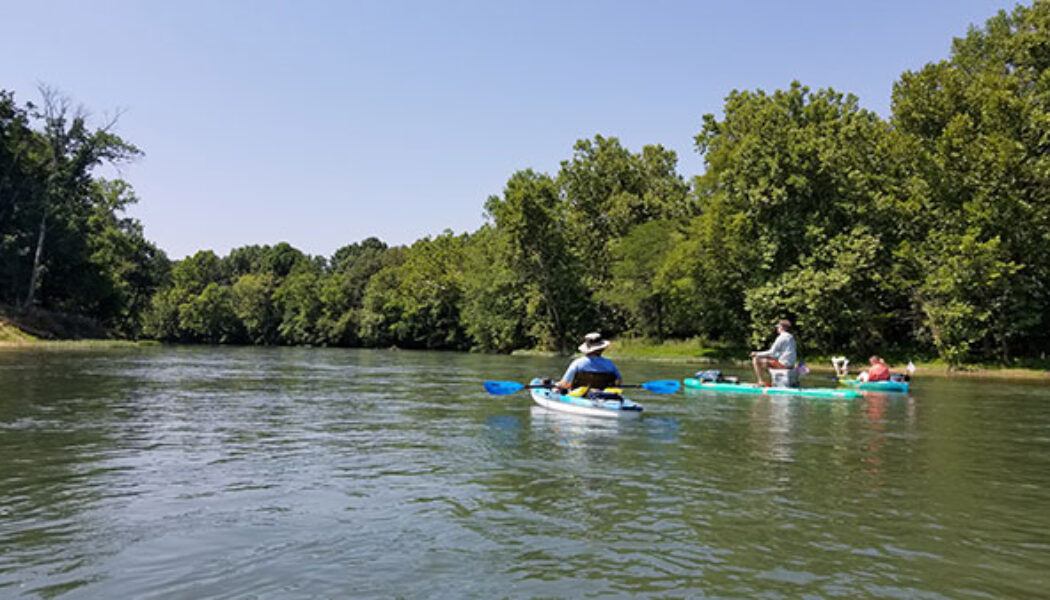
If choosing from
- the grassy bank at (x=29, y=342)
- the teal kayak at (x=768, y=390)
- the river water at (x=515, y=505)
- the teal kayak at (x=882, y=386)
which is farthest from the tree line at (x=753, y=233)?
the river water at (x=515, y=505)

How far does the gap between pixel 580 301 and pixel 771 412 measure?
51.1 meters

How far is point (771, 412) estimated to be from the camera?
19641 mm

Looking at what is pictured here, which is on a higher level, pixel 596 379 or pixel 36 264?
pixel 36 264

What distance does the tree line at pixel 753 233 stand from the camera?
38.2 metres

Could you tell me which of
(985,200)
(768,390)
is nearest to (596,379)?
(768,390)

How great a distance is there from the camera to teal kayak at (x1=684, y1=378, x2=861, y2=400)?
75.8 feet

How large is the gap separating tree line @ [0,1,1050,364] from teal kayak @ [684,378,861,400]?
63.6ft

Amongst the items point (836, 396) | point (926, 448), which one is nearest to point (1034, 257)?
point (836, 396)

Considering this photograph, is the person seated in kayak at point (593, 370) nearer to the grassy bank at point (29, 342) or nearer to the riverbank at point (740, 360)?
the riverbank at point (740, 360)

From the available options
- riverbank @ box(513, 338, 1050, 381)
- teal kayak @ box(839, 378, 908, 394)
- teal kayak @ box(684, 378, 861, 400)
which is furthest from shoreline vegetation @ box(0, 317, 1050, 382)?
teal kayak @ box(684, 378, 861, 400)

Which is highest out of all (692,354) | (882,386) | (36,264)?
(36,264)

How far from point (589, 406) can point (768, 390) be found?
32.3 feet

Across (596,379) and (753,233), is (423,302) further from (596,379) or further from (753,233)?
(596,379)

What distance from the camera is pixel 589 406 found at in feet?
57.0
